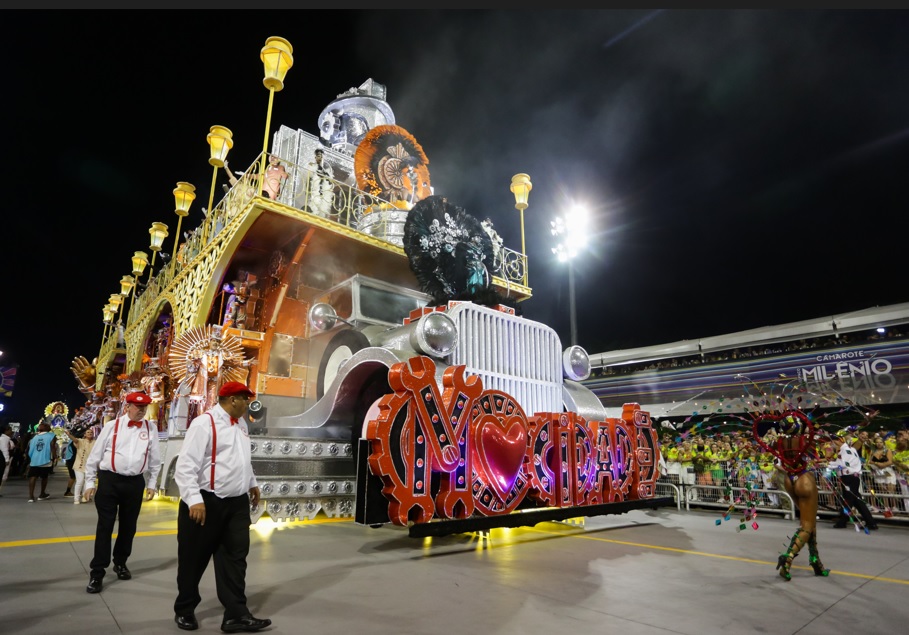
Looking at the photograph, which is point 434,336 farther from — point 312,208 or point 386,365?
point 312,208

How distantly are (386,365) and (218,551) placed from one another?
246 cm

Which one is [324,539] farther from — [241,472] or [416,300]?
[416,300]

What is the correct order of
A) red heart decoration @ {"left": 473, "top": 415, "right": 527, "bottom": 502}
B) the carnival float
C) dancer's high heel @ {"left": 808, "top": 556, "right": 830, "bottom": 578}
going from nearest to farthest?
dancer's high heel @ {"left": 808, "top": 556, "right": 830, "bottom": 578}, the carnival float, red heart decoration @ {"left": 473, "top": 415, "right": 527, "bottom": 502}

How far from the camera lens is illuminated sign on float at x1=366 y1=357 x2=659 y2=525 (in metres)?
4.05

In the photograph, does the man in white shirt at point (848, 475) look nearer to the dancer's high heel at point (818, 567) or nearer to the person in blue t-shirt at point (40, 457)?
the dancer's high heel at point (818, 567)

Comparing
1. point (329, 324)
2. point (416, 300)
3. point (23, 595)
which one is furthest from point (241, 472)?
point (416, 300)

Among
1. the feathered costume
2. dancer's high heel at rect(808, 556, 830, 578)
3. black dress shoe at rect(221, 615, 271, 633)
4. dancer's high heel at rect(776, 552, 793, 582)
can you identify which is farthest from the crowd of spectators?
black dress shoe at rect(221, 615, 271, 633)

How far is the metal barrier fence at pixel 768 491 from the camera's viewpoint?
787 centimetres

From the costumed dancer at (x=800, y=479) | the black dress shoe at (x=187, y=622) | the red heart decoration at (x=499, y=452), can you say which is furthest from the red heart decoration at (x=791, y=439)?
the black dress shoe at (x=187, y=622)

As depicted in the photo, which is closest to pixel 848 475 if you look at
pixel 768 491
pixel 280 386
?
pixel 768 491

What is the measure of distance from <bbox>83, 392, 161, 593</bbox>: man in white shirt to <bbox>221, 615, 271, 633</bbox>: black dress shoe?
150cm

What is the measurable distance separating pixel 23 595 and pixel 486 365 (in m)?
4.15

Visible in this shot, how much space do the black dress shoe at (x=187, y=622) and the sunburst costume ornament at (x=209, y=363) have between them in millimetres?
4395

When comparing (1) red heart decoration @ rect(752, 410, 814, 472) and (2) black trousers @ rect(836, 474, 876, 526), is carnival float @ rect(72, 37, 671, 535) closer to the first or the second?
(1) red heart decoration @ rect(752, 410, 814, 472)
